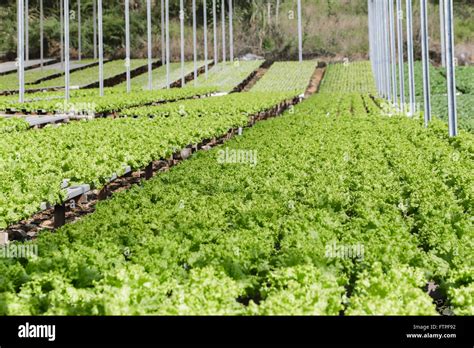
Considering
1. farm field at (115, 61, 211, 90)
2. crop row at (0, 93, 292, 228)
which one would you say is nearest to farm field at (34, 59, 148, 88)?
farm field at (115, 61, 211, 90)

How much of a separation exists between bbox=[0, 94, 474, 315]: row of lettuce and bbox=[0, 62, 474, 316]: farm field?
0.02 meters

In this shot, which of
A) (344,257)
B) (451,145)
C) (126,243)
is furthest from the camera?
(451,145)

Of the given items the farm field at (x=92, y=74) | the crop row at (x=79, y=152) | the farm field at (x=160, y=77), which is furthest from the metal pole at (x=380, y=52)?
the crop row at (x=79, y=152)

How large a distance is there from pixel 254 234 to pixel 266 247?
0.57m

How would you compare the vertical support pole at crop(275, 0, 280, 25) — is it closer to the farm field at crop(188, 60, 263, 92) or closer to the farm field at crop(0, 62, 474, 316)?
the farm field at crop(188, 60, 263, 92)

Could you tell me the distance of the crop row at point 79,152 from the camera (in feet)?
37.2

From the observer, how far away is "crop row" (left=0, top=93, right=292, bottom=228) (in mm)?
11352

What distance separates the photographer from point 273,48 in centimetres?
8038

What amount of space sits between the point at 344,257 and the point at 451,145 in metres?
11.5

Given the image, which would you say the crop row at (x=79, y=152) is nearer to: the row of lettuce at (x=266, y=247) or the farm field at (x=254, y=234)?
the farm field at (x=254, y=234)
